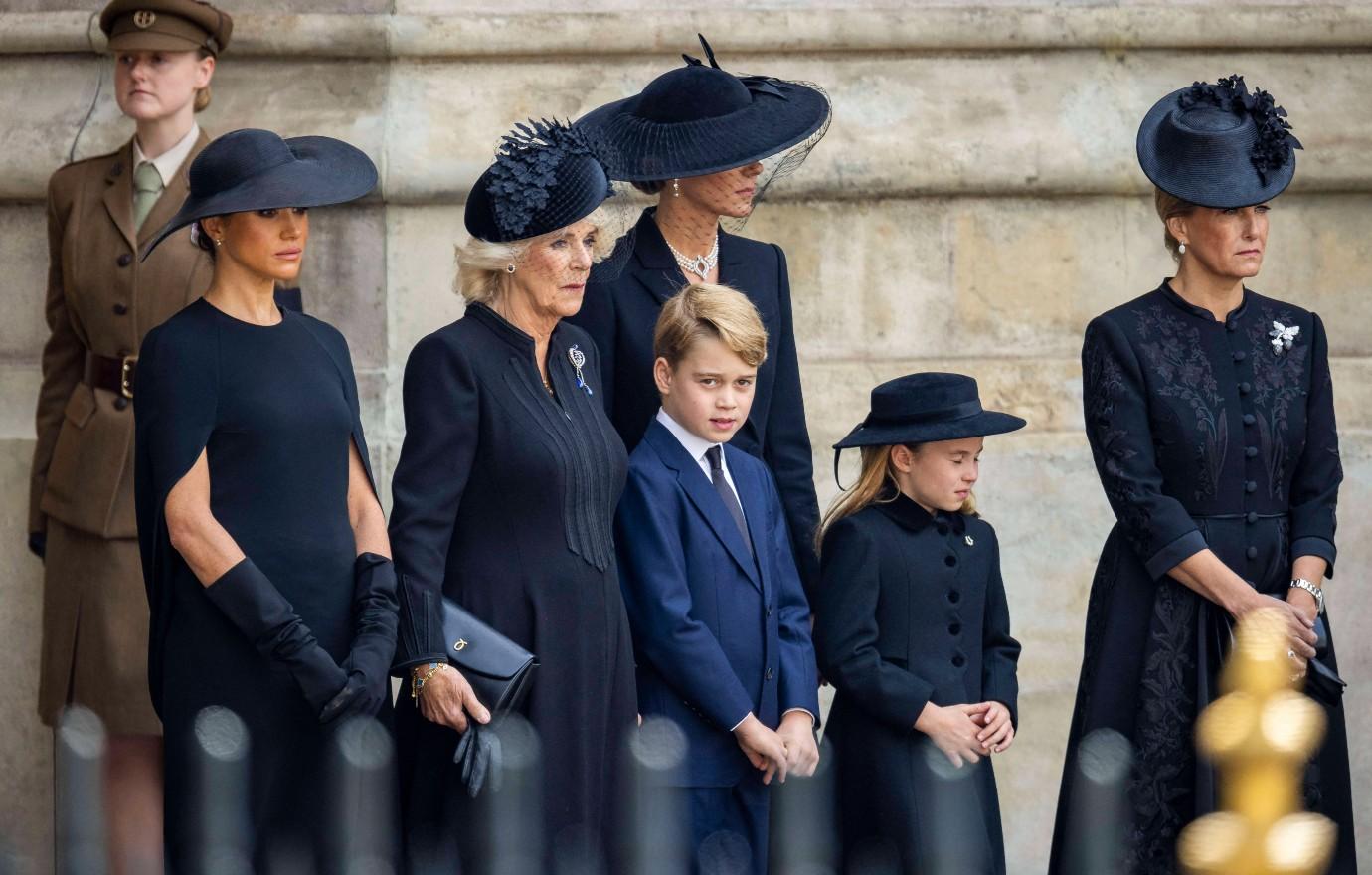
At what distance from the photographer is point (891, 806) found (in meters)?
4.89

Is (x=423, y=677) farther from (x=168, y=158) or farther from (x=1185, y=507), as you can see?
(x=168, y=158)

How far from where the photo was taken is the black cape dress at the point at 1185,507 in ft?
16.7

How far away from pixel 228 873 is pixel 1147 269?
422 cm

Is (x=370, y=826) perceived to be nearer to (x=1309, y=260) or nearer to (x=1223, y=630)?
(x=1223, y=630)

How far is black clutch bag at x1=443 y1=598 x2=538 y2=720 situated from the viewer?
14.5 feet

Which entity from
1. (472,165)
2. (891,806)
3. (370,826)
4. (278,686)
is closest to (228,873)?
(370,826)

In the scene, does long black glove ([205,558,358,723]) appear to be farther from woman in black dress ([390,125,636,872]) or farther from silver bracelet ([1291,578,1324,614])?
silver bracelet ([1291,578,1324,614])

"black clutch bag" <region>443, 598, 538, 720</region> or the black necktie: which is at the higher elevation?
the black necktie

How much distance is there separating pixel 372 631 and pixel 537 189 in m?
0.94

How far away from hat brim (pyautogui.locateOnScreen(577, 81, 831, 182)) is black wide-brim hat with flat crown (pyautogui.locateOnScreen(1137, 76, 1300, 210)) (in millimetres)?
773

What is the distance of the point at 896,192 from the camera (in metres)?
6.73

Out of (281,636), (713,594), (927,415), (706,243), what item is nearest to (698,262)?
(706,243)

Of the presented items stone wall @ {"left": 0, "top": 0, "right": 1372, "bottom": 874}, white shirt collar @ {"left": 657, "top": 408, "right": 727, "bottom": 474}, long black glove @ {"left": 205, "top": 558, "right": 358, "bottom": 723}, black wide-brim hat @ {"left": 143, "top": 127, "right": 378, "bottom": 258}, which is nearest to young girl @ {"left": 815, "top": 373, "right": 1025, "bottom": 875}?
white shirt collar @ {"left": 657, "top": 408, "right": 727, "bottom": 474}

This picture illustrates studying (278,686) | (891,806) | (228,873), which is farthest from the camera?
(891,806)
